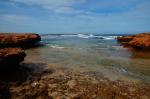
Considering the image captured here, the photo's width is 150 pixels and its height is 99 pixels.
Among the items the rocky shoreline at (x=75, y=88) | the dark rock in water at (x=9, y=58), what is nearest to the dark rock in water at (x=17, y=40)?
the dark rock in water at (x=9, y=58)

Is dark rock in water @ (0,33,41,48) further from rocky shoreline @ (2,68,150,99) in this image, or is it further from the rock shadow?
rocky shoreline @ (2,68,150,99)

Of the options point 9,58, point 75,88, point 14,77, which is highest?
point 9,58

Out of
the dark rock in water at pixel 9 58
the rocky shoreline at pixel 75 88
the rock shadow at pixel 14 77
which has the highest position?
the dark rock in water at pixel 9 58

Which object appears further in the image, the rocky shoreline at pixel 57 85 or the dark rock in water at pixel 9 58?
the dark rock in water at pixel 9 58

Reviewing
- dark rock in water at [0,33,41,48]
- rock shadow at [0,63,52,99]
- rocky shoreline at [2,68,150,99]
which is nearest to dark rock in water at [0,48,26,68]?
Answer: rock shadow at [0,63,52,99]

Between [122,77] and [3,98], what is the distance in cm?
490

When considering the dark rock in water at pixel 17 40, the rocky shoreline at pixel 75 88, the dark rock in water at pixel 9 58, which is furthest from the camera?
the dark rock in water at pixel 17 40

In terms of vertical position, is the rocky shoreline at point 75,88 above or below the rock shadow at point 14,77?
below

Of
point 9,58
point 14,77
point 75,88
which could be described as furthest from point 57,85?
point 9,58

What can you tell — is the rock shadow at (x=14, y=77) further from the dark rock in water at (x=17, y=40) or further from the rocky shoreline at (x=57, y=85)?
the dark rock in water at (x=17, y=40)

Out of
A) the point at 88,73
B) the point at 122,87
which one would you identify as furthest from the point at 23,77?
the point at 122,87

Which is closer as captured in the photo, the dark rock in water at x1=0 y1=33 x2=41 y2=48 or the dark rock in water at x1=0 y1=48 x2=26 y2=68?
the dark rock in water at x1=0 y1=48 x2=26 y2=68

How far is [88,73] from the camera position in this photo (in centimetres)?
874

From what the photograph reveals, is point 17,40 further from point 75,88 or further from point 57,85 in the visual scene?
point 75,88
